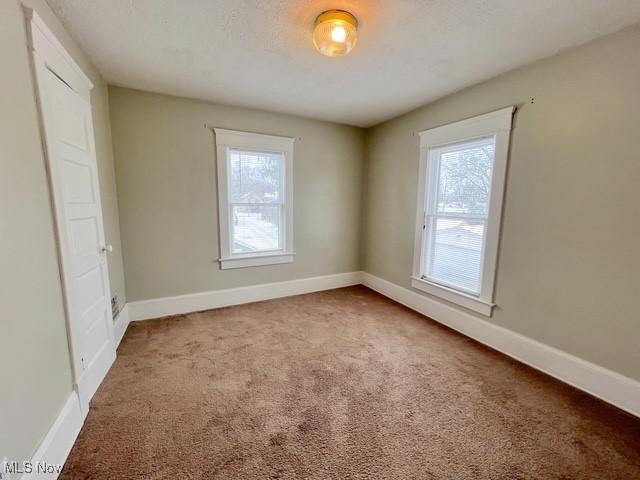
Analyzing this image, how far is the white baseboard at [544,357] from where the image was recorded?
176cm

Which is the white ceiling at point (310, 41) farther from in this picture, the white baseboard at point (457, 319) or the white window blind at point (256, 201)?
the white baseboard at point (457, 319)

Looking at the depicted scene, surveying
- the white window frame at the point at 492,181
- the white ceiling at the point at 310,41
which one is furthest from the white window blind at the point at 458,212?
the white ceiling at the point at 310,41

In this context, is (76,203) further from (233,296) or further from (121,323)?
(233,296)

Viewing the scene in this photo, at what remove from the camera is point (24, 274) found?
3.90 feet

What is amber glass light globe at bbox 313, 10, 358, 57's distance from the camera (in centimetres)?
158

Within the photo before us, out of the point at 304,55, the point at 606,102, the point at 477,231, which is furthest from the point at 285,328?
the point at 606,102

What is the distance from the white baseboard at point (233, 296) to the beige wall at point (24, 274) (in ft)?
5.12

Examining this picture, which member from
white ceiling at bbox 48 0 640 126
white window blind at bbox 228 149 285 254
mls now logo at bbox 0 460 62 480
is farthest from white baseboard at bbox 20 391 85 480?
white ceiling at bbox 48 0 640 126

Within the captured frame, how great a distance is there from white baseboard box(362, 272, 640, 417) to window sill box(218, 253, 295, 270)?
5.93ft

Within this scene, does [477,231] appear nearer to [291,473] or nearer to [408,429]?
[408,429]

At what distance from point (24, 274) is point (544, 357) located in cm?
337

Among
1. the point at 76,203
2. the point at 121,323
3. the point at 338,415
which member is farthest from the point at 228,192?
the point at 338,415

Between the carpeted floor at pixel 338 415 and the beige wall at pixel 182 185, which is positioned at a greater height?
the beige wall at pixel 182 185

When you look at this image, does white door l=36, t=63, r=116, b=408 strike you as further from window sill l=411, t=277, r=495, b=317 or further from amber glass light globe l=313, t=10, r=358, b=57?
window sill l=411, t=277, r=495, b=317
